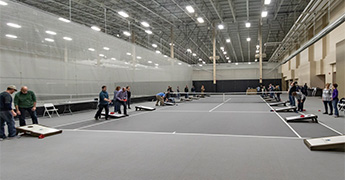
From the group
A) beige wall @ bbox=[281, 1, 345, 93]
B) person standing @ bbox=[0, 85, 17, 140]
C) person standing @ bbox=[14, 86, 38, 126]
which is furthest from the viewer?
beige wall @ bbox=[281, 1, 345, 93]

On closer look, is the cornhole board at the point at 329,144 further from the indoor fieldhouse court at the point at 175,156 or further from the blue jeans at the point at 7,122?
the blue jeans at the point at 7,122

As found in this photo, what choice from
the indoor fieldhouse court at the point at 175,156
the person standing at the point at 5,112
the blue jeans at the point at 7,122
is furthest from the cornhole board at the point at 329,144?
the blue jeans at the point at 7,122

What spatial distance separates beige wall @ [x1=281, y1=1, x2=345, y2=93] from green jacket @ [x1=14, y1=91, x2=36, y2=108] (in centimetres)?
1850

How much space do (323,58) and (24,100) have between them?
24332 millimetres

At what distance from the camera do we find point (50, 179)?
351 centimetres

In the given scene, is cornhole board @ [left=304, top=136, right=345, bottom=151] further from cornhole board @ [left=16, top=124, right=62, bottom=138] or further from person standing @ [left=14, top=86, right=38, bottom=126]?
person standing @ [left=14, top=86, right=38, bottom=126]

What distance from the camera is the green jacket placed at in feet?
24.1

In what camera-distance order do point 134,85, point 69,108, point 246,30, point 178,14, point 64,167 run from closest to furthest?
point 64,167, point 69,108, point 134,85, point 178,14, point 246,30

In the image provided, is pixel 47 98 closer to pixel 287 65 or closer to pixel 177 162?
pixel 177 162

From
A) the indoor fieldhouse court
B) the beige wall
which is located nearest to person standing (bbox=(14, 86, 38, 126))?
the indoor fieldhouse court

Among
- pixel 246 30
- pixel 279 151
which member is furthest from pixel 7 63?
pixel 246 30

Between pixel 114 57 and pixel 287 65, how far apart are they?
30814 millimetres

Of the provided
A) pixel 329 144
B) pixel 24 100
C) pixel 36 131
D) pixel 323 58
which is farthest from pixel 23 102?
pixel 323 58

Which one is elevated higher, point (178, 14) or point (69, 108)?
point (178, 14)
